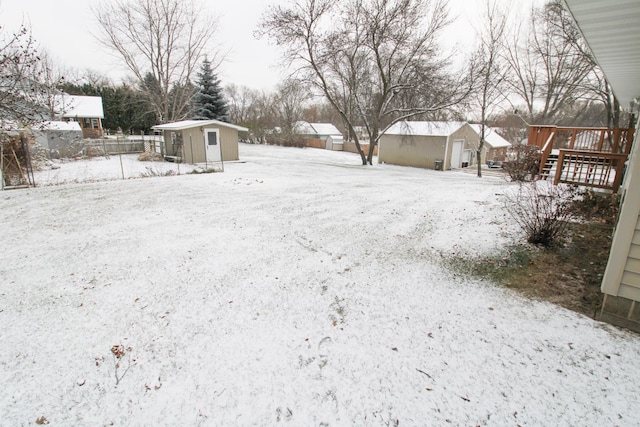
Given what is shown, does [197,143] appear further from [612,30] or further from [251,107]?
[251,107]

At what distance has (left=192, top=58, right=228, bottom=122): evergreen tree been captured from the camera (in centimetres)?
2717

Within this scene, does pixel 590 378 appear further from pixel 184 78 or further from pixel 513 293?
pixel 184 78

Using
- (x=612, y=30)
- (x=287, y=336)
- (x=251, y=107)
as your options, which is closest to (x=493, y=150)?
(x=612, y=30)

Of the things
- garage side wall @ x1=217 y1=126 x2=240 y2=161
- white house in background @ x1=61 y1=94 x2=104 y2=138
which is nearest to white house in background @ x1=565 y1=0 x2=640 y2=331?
garage side wall @ x1=217 y1=126 x2=240 y2=161

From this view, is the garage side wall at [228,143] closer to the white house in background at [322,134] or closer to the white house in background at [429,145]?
the white house in background at [429,145]

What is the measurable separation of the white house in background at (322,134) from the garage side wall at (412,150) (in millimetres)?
11757

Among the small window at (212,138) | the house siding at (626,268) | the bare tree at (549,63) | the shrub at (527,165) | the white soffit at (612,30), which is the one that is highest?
the bare tree at (549,63)

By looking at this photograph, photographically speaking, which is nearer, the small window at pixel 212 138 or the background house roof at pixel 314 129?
the small window at pixel 212 138

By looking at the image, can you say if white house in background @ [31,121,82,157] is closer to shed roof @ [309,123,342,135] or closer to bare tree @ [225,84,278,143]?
bare tree @ [225,84,278,143]

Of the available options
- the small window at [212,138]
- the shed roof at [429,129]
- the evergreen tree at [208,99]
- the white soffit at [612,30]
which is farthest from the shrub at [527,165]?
the evergreen tree at [208,99]

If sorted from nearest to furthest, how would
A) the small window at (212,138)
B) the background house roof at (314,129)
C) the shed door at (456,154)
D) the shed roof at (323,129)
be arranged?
1. the small window at (212,138)
2. the shed door at (456,154)
3. the background house roof at (314,129)
4. the shed roof at (323,129)

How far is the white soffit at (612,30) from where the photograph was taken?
2.59 metres

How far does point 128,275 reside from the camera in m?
3.87

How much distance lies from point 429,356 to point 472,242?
2.58 m
